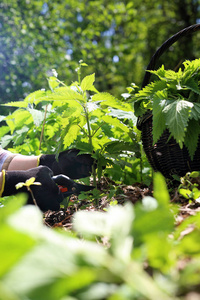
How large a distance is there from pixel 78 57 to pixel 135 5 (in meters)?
6.49

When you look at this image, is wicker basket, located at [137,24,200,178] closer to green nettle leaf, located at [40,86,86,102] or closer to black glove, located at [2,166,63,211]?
green nettle leaf, located at [40,86,86,102]

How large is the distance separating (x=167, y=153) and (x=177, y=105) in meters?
0.32

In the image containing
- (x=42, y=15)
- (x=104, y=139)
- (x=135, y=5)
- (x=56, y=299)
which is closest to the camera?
(x=56, y=299)

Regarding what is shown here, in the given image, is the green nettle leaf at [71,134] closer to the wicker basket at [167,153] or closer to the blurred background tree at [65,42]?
the wicker basket at [167,153]

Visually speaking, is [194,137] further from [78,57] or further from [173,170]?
[78,57]

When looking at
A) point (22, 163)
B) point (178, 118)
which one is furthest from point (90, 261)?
point (22, 163)

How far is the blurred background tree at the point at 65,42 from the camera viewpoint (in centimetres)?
655

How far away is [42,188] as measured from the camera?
1.57m

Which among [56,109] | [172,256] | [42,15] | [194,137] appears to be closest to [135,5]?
[42,15]

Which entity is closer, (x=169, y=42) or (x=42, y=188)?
(x=42, y=188)

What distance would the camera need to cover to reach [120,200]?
1.55m

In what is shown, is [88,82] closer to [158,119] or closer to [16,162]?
[158,119]

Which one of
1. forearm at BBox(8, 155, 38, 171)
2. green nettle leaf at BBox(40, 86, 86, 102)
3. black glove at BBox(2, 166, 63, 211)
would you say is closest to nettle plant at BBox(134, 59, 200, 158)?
green nettle leaf at BBox(40, 86, 86, 102)

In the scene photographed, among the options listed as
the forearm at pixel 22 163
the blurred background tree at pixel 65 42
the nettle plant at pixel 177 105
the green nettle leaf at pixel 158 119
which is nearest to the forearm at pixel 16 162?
the forearm at pixel 22 163
